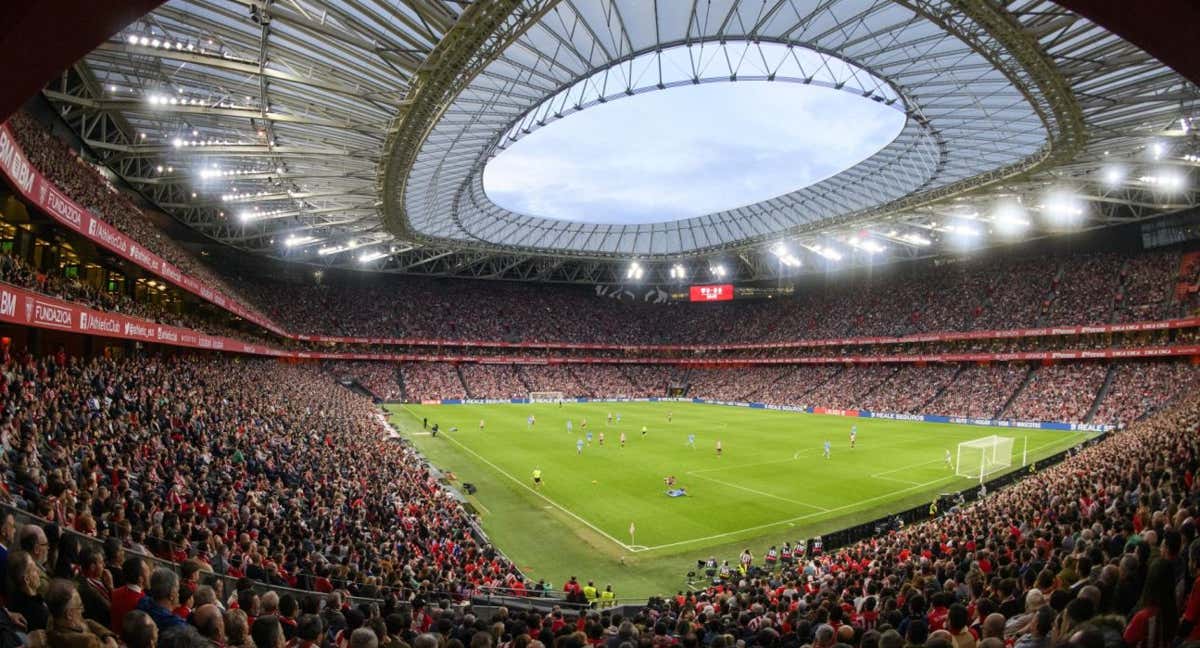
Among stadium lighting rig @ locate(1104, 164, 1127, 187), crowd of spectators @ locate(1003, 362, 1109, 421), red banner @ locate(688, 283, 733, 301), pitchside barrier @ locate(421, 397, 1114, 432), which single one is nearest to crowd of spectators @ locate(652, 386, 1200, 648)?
stadium lighting rig @ locate(1104, 164, 1127, 187)

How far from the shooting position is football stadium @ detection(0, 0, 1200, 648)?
7.59 meters

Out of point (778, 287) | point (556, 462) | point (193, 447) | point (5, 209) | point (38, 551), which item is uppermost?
point (778, 287)

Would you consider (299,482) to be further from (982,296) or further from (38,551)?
(982,296)

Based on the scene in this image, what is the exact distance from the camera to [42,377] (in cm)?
1841

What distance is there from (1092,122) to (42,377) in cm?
4190

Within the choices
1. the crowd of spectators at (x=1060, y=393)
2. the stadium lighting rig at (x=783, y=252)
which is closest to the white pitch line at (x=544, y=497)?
the stadium lighting rig at (x=783, y=252)

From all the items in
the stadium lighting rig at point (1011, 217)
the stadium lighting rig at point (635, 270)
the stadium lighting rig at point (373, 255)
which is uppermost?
the stadium lighting rig at point (1011, 217)

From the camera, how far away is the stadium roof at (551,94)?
22000 millimetres

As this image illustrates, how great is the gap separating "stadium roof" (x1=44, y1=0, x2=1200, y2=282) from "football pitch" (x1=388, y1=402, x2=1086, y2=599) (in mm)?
16669

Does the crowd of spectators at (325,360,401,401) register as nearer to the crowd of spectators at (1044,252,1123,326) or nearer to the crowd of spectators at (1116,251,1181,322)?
the crowd of spectators at (1044,252,1123,326)

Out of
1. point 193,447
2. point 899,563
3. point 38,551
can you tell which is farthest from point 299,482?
point 899,563

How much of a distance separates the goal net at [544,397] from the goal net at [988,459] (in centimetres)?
5133

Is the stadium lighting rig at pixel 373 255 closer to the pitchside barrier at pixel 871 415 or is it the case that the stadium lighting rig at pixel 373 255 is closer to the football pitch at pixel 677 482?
the pitchside barrier at pixel 871 415

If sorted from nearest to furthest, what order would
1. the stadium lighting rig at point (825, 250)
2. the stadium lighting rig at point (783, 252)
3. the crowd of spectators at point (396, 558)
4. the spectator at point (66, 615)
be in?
the spectator at point (66, 615) < the crowd of spectators at point (396, 558) < the stadium lighting rig at point (825, 250) < the stadium lighting rig at point (783, 252)
